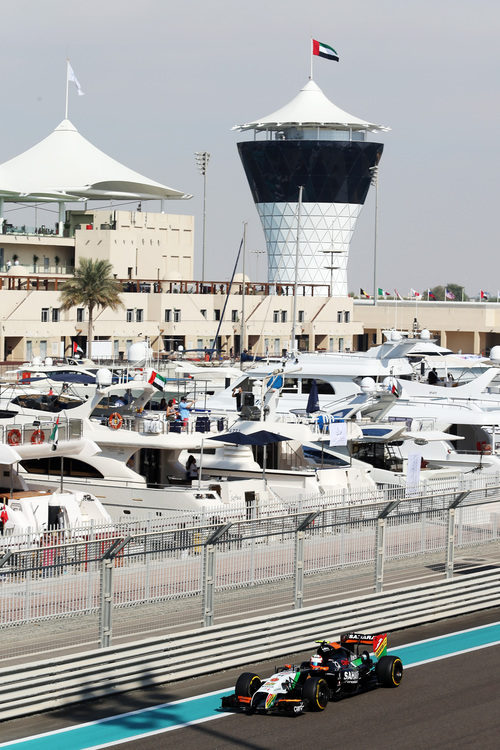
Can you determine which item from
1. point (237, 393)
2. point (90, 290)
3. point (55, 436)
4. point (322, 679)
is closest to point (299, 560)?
point (322, 679)

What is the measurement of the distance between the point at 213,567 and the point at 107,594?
6.14 feet

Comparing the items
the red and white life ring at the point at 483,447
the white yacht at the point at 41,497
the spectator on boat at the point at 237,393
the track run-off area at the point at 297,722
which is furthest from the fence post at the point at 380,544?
the red and white life ring at the point at 483,447

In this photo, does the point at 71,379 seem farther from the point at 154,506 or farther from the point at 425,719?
the point at 425,719

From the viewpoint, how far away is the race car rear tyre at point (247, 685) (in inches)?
645

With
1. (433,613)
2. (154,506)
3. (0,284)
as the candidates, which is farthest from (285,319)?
(433,613)

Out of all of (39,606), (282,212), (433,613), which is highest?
(282,212)

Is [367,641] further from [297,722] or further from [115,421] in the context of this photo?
[115,421]

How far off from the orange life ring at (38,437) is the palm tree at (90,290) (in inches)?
1689

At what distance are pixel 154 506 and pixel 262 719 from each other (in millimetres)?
13543

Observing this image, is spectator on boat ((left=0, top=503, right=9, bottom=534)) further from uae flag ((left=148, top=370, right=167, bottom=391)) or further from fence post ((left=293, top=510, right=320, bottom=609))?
uae flag ((left=148, top=370, right=167, bottom=391))

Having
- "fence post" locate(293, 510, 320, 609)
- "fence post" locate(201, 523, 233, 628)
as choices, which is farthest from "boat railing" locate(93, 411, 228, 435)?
"fence post" locate(201, 523, 233, 628)

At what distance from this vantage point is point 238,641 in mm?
18672

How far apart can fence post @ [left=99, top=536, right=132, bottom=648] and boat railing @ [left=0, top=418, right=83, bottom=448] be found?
1368cm

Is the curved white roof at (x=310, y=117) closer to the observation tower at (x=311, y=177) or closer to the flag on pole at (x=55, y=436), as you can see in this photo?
the observation tower at (x=311, y=177)
